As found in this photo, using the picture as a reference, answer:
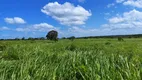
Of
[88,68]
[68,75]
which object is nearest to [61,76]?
[68,75]

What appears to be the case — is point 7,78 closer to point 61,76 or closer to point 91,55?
point 61,76

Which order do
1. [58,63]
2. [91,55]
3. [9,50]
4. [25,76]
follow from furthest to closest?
[9,50] → [91,55] → [58,63] → [25,76]

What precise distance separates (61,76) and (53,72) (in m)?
0.17

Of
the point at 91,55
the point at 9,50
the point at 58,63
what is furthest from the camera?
the point at 9,50

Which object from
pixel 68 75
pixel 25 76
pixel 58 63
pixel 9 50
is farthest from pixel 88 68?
pixel 9 50

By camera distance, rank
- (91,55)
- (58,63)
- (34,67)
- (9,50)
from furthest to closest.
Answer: (9,50) < (91,55) < (58,63) < (34,67)

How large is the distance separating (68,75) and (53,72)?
0.30 metres

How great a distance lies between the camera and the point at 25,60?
562 centimetres

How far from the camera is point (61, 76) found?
502cm

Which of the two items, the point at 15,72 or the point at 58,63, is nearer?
the point at 15,72

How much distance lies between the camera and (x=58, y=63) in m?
Result: 5.55

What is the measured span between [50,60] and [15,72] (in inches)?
39.1

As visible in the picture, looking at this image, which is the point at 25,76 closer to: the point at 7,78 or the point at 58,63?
the point at 7,78

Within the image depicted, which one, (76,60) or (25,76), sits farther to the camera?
(76,60)
